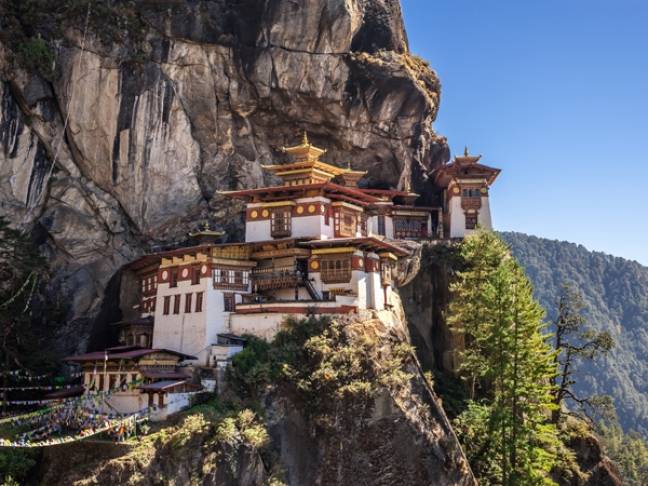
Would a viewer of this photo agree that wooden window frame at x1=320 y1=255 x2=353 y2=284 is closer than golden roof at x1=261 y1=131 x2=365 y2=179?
Yes

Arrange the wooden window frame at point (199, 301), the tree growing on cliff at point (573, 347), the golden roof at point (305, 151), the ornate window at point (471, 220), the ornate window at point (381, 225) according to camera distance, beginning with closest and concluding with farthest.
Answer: the wooden window frame at point (199, 301) → the tree growing on cliff at point (573, 347) → the golden roof at point (305, 151) → the ornate window at point (471, 220) → the ornate window at point (381, 225)

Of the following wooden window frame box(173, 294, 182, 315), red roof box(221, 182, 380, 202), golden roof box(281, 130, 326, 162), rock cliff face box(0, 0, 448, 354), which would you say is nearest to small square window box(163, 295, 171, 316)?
wooden window frame box(173, 294, 182, 315)

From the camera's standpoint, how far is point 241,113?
52.6 meters

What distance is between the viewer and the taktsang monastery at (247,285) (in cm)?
3700

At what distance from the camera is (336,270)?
135 ft

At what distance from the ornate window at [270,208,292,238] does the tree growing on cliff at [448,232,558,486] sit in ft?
41.2

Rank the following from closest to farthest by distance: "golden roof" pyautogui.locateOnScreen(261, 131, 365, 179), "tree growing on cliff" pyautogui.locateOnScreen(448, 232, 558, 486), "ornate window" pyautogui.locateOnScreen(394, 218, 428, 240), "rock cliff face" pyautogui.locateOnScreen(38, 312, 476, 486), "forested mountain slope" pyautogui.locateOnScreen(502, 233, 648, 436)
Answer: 1. "rock cliff face" pyautogui.locateOnScreen(38, 312, 476, 486)
2. "tree growing on cliff" pyautogui.locateOnScreen(448, 232, 558, 486)
3. "golden roof" pyautogui.locateOnScreen(261, 131, 365, 179)
4. "ornate window" pyautogui.locateOnScreen(394, 218, 428, 240)
5. "forested mountain slope" pyautogui.locateOnScreen(502, 233, 648, 436)

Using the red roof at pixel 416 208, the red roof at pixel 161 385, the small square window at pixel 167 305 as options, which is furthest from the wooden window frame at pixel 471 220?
the red roof at pixel 161 385

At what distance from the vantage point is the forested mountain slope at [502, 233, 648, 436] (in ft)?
536

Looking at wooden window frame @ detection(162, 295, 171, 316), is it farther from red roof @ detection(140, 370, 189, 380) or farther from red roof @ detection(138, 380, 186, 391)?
red roof @ detection(138, 380, 186, 391)

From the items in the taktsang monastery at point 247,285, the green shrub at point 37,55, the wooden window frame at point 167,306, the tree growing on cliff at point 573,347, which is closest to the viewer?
the taktsang monastery at point 247,285

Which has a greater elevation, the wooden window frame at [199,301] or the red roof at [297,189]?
the red roof at [297,189]

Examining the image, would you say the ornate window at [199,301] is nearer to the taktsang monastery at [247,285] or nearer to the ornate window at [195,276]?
the taktsang monastery at [247,285]

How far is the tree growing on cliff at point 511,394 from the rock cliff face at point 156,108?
2046 cm
